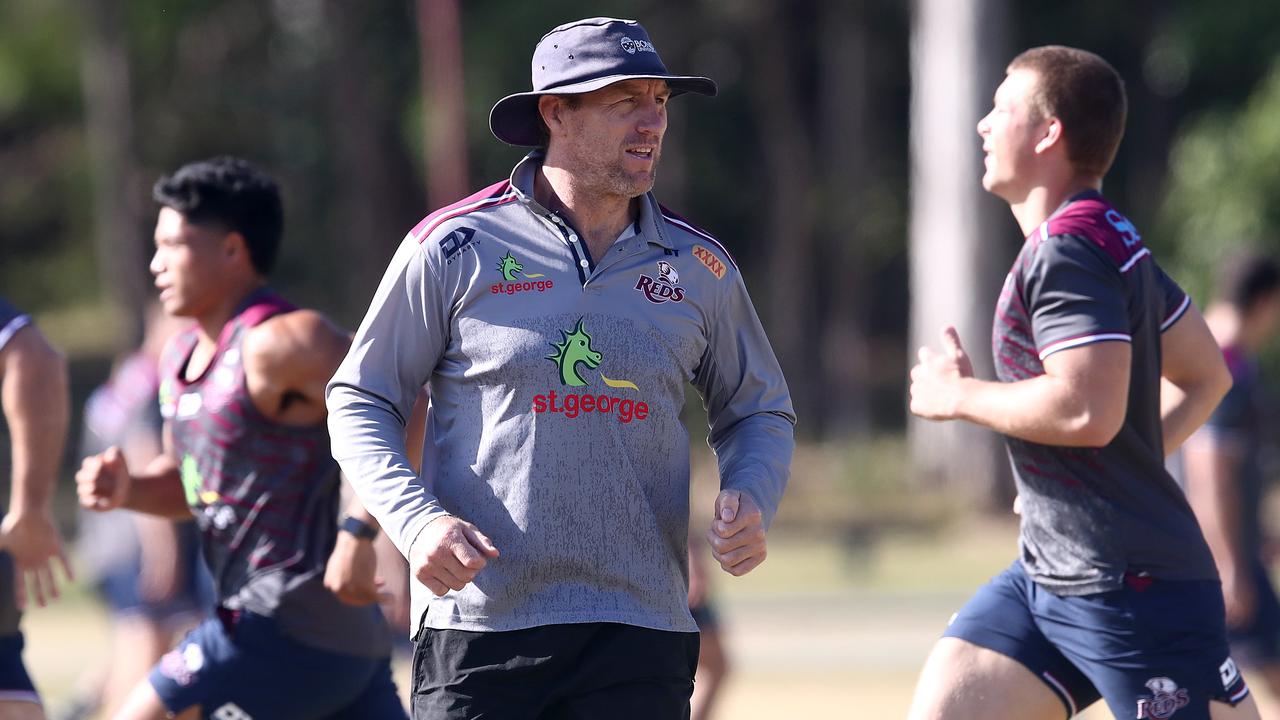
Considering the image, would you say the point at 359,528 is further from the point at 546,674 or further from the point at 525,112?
the point at 525,112

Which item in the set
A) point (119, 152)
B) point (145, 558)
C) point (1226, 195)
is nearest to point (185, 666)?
point (145, 558)

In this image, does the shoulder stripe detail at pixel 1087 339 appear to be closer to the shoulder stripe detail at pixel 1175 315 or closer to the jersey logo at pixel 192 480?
the shoulder stripe detail at pixel 1175 315

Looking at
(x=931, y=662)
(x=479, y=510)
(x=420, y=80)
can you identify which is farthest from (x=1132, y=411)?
(x=420, y=80)

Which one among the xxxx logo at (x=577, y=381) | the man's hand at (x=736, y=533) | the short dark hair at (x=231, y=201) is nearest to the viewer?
the man's hand at (x=736, y=533)

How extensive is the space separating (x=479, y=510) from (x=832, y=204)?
1352 inches

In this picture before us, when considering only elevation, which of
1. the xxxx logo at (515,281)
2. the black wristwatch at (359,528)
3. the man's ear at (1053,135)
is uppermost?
the man's ear at (1053,135)

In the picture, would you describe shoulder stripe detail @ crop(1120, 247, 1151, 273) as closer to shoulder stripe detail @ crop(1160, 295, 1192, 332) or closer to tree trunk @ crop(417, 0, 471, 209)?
shoulder stripe detail @ crop(1160, 295, 1192, 332)

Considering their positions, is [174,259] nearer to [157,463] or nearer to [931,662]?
[157,463]

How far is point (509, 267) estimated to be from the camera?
4.30 meters

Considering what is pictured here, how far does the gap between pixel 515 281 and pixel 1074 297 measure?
4.66 feet

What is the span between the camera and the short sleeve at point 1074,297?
4.58 m

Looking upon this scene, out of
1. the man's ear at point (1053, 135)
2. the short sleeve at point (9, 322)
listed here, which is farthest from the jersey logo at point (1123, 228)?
the short sleeve at point (9, 322)

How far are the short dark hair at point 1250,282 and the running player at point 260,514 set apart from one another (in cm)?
403

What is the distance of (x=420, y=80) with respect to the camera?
35500 mm
